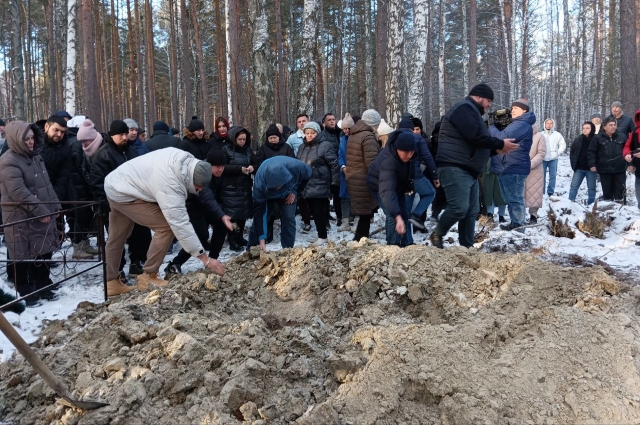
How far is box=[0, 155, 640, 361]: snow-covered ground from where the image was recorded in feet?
14.4

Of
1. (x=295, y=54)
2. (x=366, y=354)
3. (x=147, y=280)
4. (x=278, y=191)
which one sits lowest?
(x=366, y=354)

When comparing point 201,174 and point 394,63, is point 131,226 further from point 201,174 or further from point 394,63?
point 394,63

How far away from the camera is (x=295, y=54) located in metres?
26.0

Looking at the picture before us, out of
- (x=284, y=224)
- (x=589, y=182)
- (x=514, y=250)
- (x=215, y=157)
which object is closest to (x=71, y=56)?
(x=284, y=224)

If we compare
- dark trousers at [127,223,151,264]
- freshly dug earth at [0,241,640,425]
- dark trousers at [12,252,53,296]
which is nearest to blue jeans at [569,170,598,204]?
freshly dug earth at [0,241,640,425]

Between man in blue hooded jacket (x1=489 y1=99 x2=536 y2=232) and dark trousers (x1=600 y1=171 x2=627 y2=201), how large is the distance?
304 centimetres

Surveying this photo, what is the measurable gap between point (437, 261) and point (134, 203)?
278 centimetres

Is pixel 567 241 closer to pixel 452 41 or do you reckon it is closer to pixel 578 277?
pixel 578 277

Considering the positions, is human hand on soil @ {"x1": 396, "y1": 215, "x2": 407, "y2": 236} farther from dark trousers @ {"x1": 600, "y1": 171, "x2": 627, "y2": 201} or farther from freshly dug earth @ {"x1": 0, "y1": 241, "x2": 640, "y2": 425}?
dark trousers @ {"x1": 600, "y1": 171, "x2": 627, "y2": 201}

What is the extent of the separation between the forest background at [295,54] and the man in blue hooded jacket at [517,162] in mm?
2715

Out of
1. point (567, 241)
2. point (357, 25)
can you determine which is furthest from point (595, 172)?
point (357, 25)

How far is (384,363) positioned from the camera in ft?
9.36

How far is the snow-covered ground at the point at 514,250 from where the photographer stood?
14.4 ft

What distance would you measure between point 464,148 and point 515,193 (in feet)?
5.56
